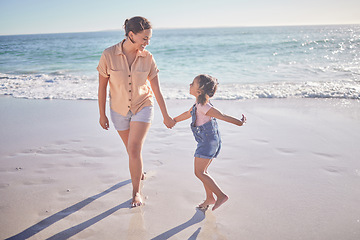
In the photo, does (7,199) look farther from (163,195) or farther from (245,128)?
(245,128)

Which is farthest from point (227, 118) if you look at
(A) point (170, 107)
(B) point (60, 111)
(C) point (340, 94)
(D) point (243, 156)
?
(C) point (340, 94)

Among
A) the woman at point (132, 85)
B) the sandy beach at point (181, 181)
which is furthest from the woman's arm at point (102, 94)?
the sandy beach at point (181, 181)

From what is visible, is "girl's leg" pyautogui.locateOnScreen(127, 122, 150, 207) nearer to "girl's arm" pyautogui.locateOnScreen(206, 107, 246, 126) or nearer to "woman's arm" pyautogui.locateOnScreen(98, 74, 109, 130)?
"woman's arm" pyautogui.locateOnScreen(98, 74, 109, 130)

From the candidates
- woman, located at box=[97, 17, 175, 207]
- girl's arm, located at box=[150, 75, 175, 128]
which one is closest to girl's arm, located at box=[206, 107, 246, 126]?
girl's arm, located at box=[150, 75, 175, 128]

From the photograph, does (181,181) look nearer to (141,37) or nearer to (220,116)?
(220,116)

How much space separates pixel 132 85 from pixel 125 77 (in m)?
0.11

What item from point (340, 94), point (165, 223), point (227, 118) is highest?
point (227, 118)

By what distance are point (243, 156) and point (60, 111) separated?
4650 mm

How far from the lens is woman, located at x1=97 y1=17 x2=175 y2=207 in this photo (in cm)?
290

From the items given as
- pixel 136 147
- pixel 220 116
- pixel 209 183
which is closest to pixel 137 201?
pixel 136 147

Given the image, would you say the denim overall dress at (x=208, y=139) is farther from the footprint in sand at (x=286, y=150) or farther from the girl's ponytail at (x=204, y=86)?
the footprint in sand at (x=286, y=150)

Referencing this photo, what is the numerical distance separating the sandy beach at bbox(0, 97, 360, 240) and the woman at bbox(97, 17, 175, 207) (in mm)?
494

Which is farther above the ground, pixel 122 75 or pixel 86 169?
pixel 122 75

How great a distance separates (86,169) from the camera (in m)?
3.88
